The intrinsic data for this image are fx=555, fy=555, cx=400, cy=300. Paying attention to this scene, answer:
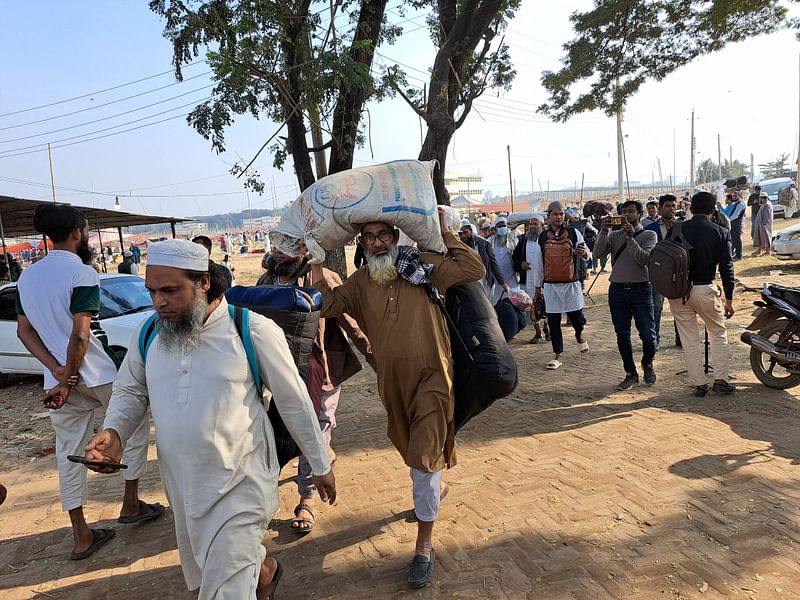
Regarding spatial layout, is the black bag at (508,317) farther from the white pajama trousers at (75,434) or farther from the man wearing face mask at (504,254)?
the white pajama trousers at (75,434)

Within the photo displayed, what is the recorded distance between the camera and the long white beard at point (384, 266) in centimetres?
291

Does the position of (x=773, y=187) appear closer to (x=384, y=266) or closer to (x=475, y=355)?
(x=475, y=355)

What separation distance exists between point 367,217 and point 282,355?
3.48 feet

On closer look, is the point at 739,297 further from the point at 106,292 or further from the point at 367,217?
the point at 106,292

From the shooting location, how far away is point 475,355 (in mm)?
2934

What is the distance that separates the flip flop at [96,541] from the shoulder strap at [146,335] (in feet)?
6.41

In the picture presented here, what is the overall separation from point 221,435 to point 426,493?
125 centimetres

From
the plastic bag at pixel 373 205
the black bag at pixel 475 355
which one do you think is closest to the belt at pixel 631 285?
the black bag at pixel 475 355

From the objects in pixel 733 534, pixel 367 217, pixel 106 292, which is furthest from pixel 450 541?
pixel 106 292

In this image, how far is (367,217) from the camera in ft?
9.75

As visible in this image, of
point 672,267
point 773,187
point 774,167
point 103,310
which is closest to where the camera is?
point 672,267

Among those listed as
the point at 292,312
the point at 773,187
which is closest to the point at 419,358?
the point at 292,312

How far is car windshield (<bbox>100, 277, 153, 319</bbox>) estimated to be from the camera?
24.9ft

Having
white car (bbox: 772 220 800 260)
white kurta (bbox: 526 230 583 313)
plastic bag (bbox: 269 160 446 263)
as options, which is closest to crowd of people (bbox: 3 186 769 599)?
plastic bag (bbox: 269 160 446 263)
